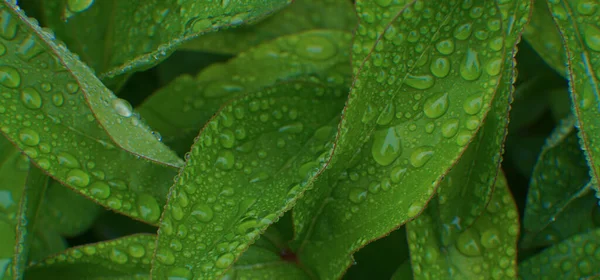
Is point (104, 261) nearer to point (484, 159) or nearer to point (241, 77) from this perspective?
point (241, 77)

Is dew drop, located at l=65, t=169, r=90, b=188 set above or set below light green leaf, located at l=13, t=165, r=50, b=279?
above

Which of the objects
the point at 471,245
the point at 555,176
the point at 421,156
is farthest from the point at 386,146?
the point at 555,176

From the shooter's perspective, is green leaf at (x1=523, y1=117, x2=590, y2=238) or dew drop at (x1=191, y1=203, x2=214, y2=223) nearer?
dew drop at (x1=191, y1=203, x2=214, y2=223)

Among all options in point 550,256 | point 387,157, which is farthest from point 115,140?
point 550,256

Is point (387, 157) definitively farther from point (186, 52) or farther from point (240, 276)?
point (186, 52)

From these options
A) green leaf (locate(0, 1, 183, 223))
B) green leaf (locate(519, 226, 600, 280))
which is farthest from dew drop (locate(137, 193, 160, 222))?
green leaf (locate(519, 226, 600, 280))

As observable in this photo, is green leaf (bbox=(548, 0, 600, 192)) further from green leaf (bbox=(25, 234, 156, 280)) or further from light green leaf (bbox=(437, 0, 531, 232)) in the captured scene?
green leaf (bbox=(25, 234, 156, 280))
